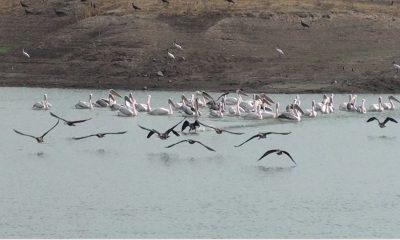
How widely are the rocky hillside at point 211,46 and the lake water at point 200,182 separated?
4615 mm

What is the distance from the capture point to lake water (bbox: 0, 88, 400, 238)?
20344mm

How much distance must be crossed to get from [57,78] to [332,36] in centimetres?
843

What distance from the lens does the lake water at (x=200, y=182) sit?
801 inches

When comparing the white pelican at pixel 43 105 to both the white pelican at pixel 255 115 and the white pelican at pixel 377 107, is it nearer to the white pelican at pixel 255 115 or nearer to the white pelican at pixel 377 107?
the white pelican at pixel 255 115

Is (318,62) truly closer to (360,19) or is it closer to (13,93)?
(360,19)

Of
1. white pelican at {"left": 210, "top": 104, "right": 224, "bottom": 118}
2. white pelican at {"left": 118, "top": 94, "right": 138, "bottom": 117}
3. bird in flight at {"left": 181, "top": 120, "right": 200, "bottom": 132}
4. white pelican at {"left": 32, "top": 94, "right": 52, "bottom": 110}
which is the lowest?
white pelican at {"left": 32, "top": 94, "right": 52, "bottom": 110}

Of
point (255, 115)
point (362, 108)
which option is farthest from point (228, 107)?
point (362, 108)

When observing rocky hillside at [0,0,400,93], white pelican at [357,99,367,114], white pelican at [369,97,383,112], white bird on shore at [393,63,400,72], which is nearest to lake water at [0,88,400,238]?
white pelican at [357,99,367,114]

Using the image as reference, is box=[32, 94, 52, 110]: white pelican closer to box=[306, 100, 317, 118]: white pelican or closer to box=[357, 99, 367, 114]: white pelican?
box=[306, 100, 317, 118]: white pelican

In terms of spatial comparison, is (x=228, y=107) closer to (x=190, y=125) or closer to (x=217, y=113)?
(x=217, y=113)

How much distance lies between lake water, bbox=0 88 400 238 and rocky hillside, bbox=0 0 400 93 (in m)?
4.61

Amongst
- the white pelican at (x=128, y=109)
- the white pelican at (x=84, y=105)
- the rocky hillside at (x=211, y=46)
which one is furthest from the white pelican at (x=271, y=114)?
the white pelican at (x=84, y=105)

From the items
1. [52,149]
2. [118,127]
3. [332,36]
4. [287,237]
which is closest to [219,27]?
[332,36]

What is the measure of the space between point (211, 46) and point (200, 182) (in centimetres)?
1555
